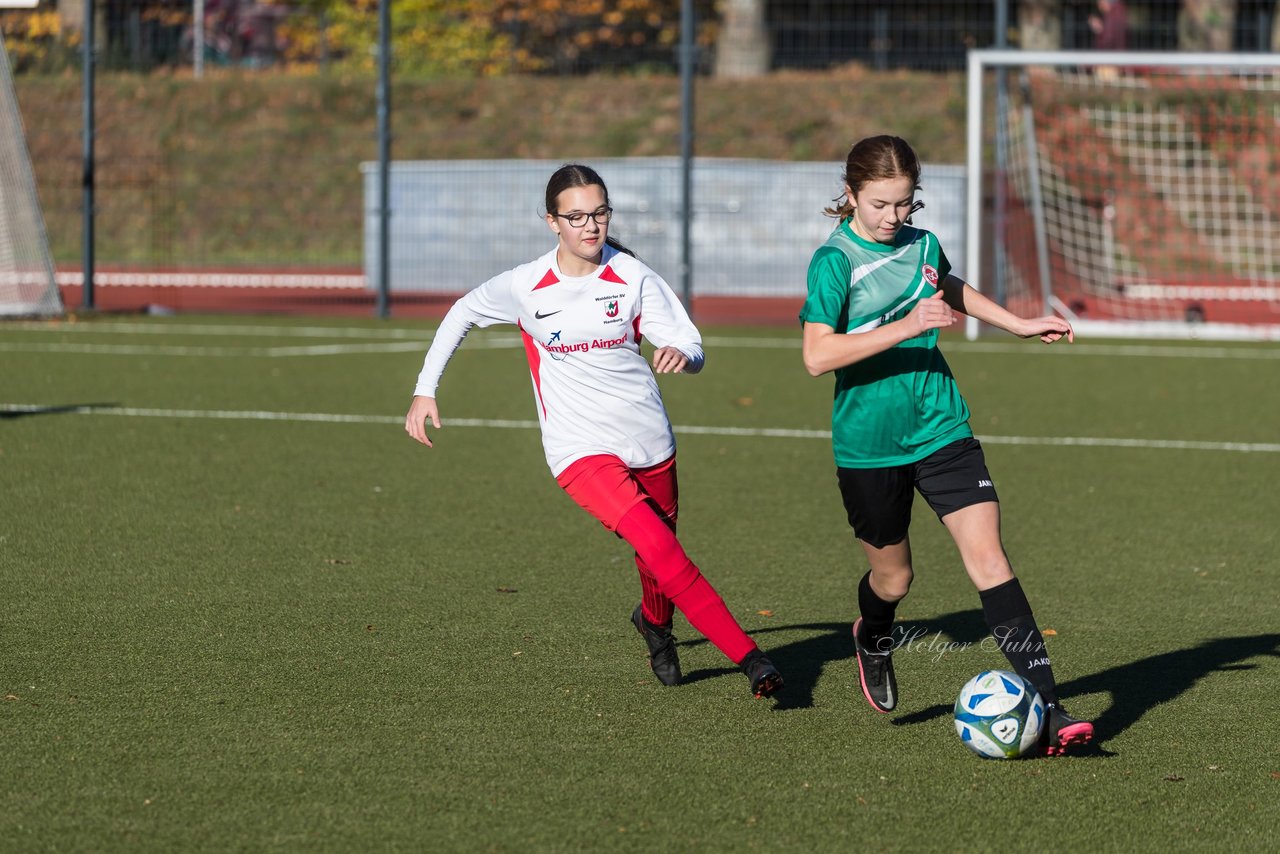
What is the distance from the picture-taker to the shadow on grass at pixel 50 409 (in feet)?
37.2

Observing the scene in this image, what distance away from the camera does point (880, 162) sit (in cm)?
466

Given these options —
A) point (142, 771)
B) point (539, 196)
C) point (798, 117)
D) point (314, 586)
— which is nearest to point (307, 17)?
point (798, 117)

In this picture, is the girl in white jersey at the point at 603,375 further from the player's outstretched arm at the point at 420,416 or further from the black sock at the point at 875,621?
the black sock at the point at 875,621

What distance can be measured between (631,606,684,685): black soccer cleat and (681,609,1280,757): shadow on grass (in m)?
0.10

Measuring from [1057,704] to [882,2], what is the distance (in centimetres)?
2491

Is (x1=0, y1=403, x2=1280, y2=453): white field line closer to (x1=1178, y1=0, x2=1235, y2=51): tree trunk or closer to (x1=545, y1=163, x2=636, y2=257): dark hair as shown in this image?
(x1=545, y1=163, x2=636, y2=257): dark hair

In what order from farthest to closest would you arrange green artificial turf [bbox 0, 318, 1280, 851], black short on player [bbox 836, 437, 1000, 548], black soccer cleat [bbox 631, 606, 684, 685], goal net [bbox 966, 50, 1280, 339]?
goal net [bbox 966, 50, 1280, 339] → black soccer cleat [bbox 631, 606, 684, 685] → black short on player [bbox 836, 437, 1000, 548] → green artificial turf [bbox 0, 318, 1280, 851]

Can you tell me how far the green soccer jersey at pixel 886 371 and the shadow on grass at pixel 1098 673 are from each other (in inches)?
32.0

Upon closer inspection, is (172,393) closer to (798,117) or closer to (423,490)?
(423,490)

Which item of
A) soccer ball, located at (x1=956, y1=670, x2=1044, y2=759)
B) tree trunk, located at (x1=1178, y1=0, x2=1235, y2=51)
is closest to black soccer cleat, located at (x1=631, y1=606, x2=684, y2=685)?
soccer ball, located at (x1=956, y1=670, x2=1044, y2=759)

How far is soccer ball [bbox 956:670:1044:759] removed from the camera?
4547 mm

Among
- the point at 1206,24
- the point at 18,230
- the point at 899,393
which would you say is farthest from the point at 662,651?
the point at 1206,24

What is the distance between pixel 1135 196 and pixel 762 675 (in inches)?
685

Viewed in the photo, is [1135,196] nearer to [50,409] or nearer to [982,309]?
[50,409]
